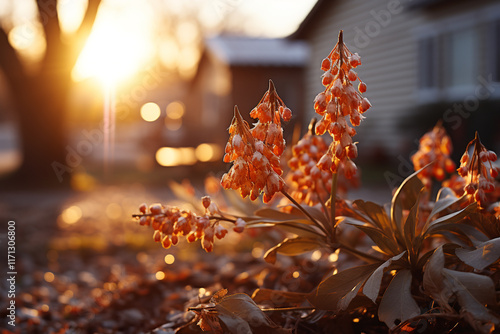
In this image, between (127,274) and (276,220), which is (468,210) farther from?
(127,274)

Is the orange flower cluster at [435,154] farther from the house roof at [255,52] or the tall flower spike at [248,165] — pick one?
the house roof at [255,52]

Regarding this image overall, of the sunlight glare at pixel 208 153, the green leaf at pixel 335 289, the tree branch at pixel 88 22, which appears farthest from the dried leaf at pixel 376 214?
the sunlight glare at pixel 208 153

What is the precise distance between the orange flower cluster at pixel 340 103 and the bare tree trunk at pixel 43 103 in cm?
910

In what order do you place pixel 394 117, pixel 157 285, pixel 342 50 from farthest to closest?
1. pixel 394 117
2. pixel 157 285
3. pixel 342 50

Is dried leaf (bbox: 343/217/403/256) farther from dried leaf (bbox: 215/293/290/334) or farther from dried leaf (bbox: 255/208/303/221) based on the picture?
dried leaf (bbox: 215/293/290/334)

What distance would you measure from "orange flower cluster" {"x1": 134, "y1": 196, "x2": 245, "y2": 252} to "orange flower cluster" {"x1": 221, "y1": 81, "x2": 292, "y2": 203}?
155 mm

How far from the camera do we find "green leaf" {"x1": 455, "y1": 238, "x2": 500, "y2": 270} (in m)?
1.40

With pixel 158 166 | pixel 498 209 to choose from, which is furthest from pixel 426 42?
pixel 498 209

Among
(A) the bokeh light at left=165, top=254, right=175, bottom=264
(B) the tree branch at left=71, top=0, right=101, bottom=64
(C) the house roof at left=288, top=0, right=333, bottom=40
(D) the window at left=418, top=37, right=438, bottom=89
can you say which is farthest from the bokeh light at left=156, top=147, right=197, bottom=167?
(A) the bokeh light at left=165, top=254, right=175, bottom=264

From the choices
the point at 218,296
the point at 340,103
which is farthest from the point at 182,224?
the point at 340,103

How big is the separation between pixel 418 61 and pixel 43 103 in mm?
8801

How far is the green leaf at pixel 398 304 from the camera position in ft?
4.68

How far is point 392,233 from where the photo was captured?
1771 millimetres

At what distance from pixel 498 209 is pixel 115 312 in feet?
6.08
